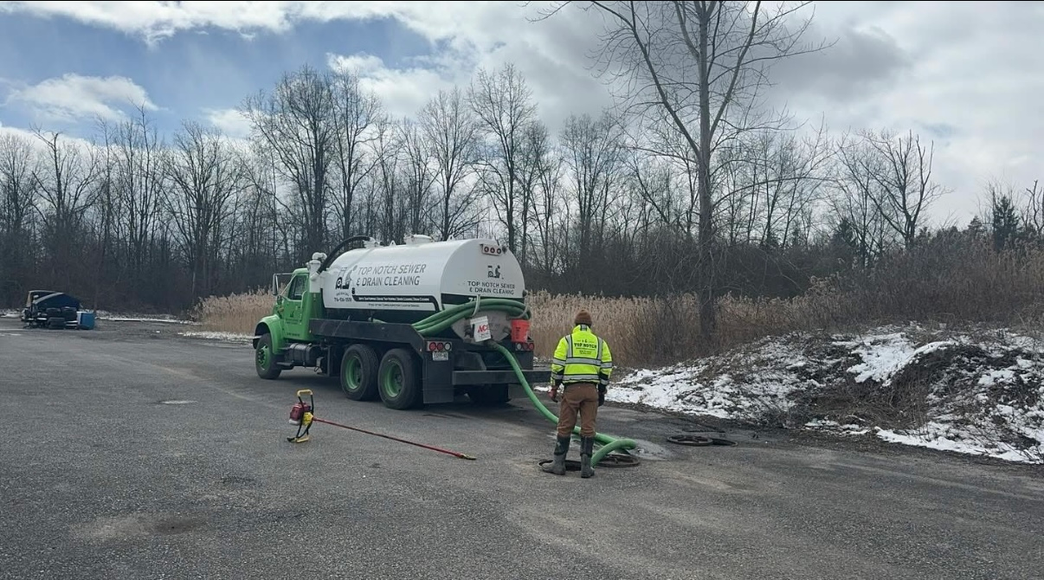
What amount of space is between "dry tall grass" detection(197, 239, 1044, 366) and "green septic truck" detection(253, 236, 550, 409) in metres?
5.18

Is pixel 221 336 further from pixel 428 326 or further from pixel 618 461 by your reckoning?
pixel 618 461

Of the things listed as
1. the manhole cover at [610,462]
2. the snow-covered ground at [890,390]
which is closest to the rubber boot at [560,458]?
the manhole cover at [610,462]

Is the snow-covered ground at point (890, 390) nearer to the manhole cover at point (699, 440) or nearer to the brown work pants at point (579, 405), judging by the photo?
the manhole cover at point (699, 440)

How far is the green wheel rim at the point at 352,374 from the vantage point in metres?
13.7

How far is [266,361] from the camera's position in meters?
16.5

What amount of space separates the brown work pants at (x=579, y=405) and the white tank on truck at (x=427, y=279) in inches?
183

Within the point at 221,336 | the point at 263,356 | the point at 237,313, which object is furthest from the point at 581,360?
the point at 237,313

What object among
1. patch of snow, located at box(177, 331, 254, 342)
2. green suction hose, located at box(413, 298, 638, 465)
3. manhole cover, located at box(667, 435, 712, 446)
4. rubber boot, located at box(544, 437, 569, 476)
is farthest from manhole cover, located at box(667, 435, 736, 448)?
patch of snow, located at box(177, 331, 254, 342)

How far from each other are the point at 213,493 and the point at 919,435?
28.0ft

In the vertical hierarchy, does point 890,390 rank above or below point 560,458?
above

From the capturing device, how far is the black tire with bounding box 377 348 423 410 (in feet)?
39.9

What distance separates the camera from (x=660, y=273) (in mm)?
17422

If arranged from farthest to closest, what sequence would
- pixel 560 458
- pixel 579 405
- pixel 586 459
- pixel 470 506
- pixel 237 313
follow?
pixel 237 313
pixel 579 405
pixel 560 458
pixel 586 459
pixel 470 506

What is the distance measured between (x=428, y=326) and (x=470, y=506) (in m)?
6.03
